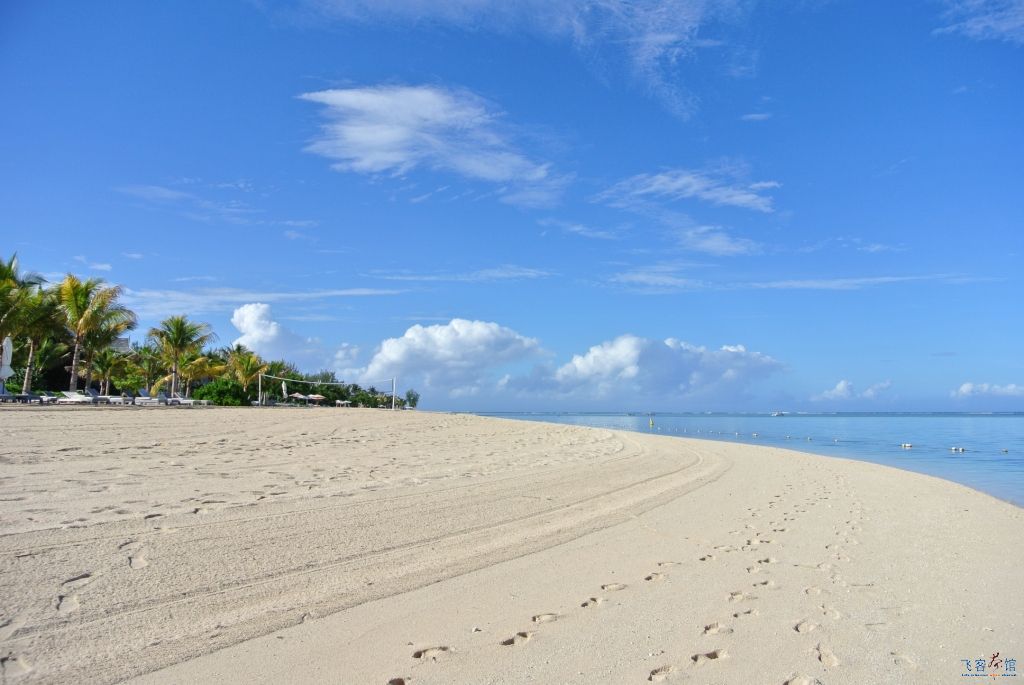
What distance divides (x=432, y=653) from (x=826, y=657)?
237 centimetres

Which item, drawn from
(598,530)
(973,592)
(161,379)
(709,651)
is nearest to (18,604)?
(709,651)

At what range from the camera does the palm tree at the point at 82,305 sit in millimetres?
32062

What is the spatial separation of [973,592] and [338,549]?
213 inches

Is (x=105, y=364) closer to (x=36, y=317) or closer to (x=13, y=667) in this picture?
(x=36, y=317)

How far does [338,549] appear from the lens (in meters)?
5.60

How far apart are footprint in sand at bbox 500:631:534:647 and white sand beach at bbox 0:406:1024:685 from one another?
0.05 feet

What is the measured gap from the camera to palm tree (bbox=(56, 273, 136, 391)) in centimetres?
3206

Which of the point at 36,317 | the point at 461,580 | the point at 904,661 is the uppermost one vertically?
the point at 36,317

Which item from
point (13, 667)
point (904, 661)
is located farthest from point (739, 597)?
point (13, 667)

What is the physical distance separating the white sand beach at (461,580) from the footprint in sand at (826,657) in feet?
0.05

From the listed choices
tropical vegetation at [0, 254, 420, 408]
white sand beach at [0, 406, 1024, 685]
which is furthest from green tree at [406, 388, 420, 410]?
white sand beach at [0, 406, 1024, 685]

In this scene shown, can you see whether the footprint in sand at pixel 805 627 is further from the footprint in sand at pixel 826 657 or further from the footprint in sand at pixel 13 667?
the footprint in sand at pixel 13 667

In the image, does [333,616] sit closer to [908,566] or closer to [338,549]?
[338,549]

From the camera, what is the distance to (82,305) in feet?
106
